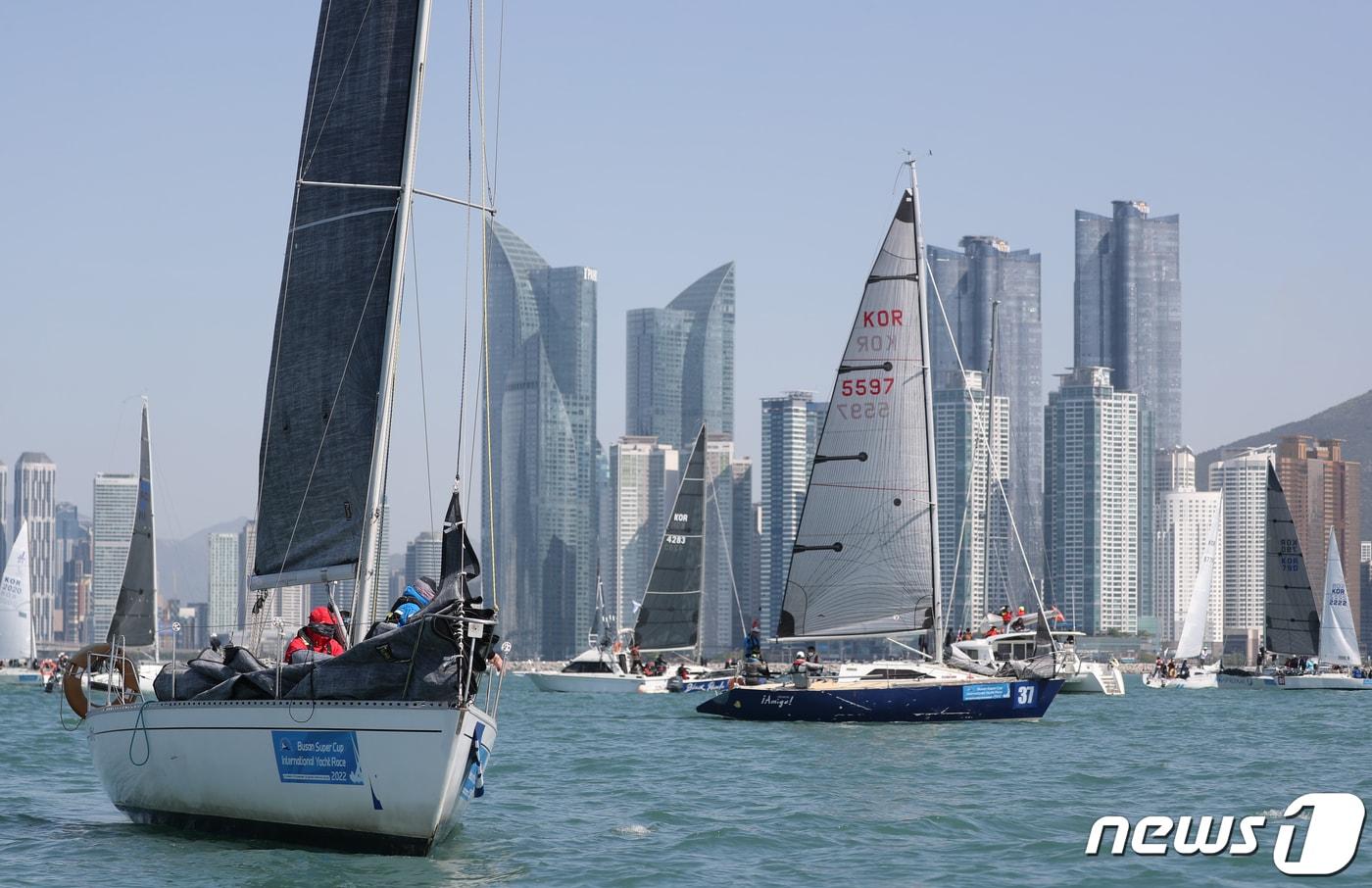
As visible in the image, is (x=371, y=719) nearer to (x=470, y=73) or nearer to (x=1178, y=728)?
(x=470, y=73)

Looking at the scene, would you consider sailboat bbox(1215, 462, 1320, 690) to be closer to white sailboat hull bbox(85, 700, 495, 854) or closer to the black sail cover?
the black sail cover

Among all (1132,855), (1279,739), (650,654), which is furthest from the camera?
(650,654)

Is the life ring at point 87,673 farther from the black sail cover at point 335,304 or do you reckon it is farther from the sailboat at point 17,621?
the sailboat at point 17,621

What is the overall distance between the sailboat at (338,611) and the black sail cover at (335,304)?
0.07 ft

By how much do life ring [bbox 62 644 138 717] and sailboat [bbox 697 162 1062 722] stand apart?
64.5 feet

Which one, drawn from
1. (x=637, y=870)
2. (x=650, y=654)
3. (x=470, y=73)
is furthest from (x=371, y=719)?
(x=650, y=654)

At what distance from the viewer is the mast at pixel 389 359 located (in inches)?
734

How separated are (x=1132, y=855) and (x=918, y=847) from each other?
217 centimetres

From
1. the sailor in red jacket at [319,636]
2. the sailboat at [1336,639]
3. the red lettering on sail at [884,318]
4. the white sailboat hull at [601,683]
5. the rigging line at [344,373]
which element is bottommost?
the white sailboat hull at [601,683]

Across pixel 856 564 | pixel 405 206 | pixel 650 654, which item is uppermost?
pixel 405 206

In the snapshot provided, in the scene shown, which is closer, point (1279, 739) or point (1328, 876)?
point (1328, 876)

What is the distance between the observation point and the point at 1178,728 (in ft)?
142

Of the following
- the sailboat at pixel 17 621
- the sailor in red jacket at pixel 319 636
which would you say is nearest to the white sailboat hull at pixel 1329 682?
the sailboat at pixel 17 621

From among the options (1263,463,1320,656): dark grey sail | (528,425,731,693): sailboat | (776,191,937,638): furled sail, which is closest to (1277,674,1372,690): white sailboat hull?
(1263,463,1320,656): dark grey sail
